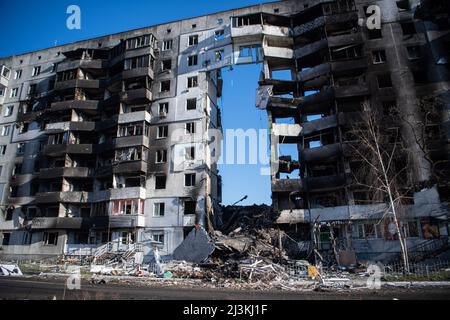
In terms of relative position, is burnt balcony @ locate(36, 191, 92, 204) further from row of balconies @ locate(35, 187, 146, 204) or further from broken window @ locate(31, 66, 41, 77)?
broken window @ locate(31, 66, 41, 77)

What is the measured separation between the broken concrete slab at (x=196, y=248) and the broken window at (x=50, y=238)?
17331 millimetres

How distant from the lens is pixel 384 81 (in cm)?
3338

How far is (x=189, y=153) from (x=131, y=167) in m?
7.03

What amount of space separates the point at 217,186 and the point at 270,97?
518 inches

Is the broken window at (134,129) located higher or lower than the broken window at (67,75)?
lower

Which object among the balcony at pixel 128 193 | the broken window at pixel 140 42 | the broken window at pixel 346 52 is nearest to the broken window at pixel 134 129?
the balcony at pixel 128 193

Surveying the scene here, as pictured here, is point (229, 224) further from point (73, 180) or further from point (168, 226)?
point (73, 180)

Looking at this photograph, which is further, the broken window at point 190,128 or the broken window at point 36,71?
the broken window at point 36,71

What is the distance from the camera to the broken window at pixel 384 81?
107 ft

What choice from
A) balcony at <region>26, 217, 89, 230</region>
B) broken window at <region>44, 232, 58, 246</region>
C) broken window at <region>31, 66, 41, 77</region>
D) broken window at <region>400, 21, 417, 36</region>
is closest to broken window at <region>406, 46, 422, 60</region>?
broken window at <region>400, 21, 417, 36</region>

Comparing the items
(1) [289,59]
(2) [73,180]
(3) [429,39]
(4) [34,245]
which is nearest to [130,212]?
(2) [73,180]

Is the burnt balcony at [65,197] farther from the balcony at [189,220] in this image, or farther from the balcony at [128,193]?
the balcony at [189,220]

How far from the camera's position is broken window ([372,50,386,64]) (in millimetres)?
33594

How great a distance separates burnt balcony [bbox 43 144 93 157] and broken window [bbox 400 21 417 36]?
40795 mm
